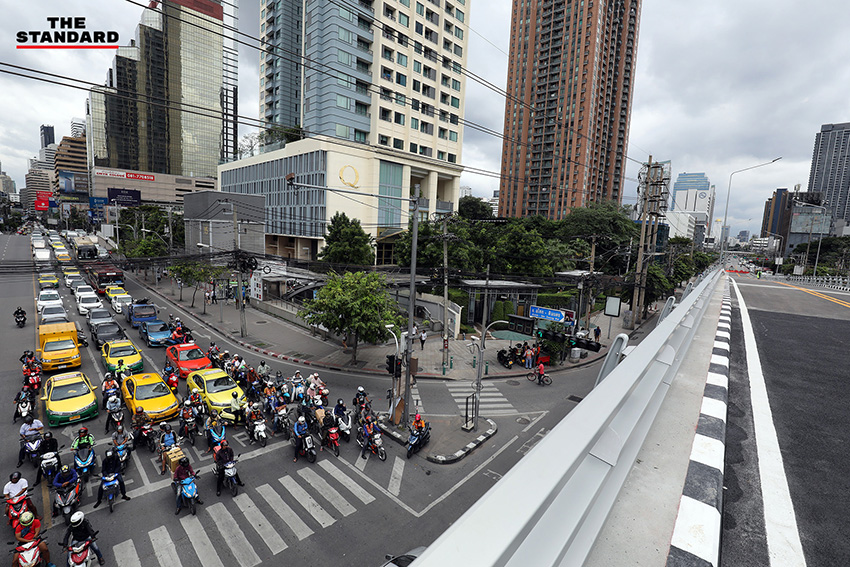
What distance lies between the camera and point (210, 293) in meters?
37.2

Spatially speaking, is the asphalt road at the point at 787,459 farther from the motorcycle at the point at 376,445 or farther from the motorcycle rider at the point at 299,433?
the motorcycle rider at the point at 299,433

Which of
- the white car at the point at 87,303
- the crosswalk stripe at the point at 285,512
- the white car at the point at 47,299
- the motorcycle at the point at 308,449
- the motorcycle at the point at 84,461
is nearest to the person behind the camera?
the crosswalk stripe at the point at 285,512

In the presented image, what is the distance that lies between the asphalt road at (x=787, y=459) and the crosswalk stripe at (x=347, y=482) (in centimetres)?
929

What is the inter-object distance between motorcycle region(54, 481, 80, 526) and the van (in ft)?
35.7

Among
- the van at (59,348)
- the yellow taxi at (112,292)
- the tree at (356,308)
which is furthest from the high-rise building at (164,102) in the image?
the tree at (356,308)

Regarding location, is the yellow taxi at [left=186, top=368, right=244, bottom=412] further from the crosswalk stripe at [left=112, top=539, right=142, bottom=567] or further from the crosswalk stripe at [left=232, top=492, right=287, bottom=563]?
the crosswalk stripe at [left=112, top=539, right=142, bottom=567]

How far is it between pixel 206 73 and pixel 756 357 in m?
148

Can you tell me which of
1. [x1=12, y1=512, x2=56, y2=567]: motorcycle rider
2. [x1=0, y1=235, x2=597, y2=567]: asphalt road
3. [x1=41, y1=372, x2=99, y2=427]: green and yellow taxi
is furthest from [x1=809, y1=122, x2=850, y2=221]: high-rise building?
[x1=12, y1=512, x2=56, y2=567]: motorcycle rider

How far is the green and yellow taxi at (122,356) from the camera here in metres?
17.0

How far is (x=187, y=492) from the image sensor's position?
31.0ft

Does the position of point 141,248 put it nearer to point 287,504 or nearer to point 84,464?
point 84,464

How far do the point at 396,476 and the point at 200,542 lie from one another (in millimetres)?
5224

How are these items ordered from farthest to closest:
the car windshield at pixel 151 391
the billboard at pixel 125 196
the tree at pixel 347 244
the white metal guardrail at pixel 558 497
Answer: the billboard at pixel 125 196, the tree at pixel 347 244, the car windshield at pixel 151 391, the white metal guardrail at pixel 558 497

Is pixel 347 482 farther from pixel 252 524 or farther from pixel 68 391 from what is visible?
pixel 68 391
